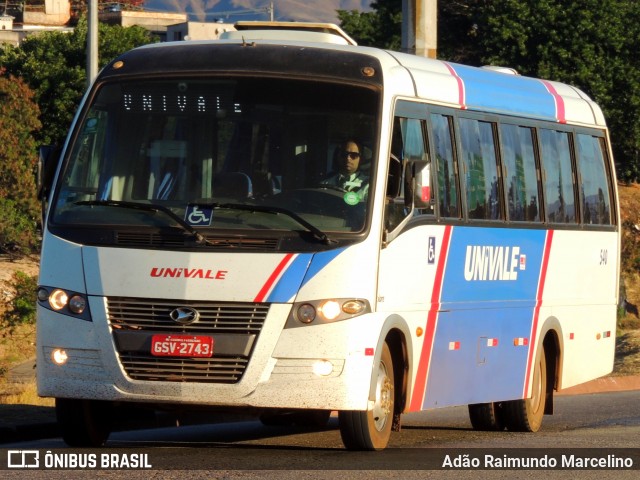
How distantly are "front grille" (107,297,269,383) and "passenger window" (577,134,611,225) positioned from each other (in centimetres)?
618

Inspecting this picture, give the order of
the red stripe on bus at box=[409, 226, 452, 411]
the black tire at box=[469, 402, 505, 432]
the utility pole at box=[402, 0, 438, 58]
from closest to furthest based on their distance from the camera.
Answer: the red stripe on bus at box=[409, 226, 452, 411]
the black tire at box=[469, 402, 505, 432]
the utility pole at box=[402, 0, 438, 58]

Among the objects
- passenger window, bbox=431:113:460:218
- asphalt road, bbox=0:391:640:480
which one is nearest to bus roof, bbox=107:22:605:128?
passenger window, bbox=431:113:460:218

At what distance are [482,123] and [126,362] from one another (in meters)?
4.29

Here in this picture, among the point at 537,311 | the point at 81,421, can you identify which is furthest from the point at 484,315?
the point at 81,421

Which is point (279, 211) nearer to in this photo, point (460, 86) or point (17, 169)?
point (460, 86)

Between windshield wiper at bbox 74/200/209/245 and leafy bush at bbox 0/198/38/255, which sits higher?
windshield wiper at bbox 74/200/209/245

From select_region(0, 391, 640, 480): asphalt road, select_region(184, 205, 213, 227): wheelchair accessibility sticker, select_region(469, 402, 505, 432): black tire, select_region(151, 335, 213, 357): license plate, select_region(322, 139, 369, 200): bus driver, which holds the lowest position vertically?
select_region(469, 402, 505, 432): black tire

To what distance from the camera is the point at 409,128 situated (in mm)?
11602

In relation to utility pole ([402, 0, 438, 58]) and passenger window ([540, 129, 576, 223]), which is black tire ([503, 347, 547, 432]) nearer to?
passenger window ([540, 129, 576, 223])

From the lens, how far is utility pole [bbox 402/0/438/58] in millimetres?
19391

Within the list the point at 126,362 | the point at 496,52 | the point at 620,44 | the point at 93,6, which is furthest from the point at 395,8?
the point at 126,362

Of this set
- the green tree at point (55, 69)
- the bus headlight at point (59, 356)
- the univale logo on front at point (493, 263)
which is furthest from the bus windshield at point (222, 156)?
the green tree at point (55, 69)

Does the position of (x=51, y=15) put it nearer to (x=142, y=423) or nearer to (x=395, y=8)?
(x=395, y=8)

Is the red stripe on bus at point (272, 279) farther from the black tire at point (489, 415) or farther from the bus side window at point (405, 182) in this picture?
the black tire at point (489, 415)
